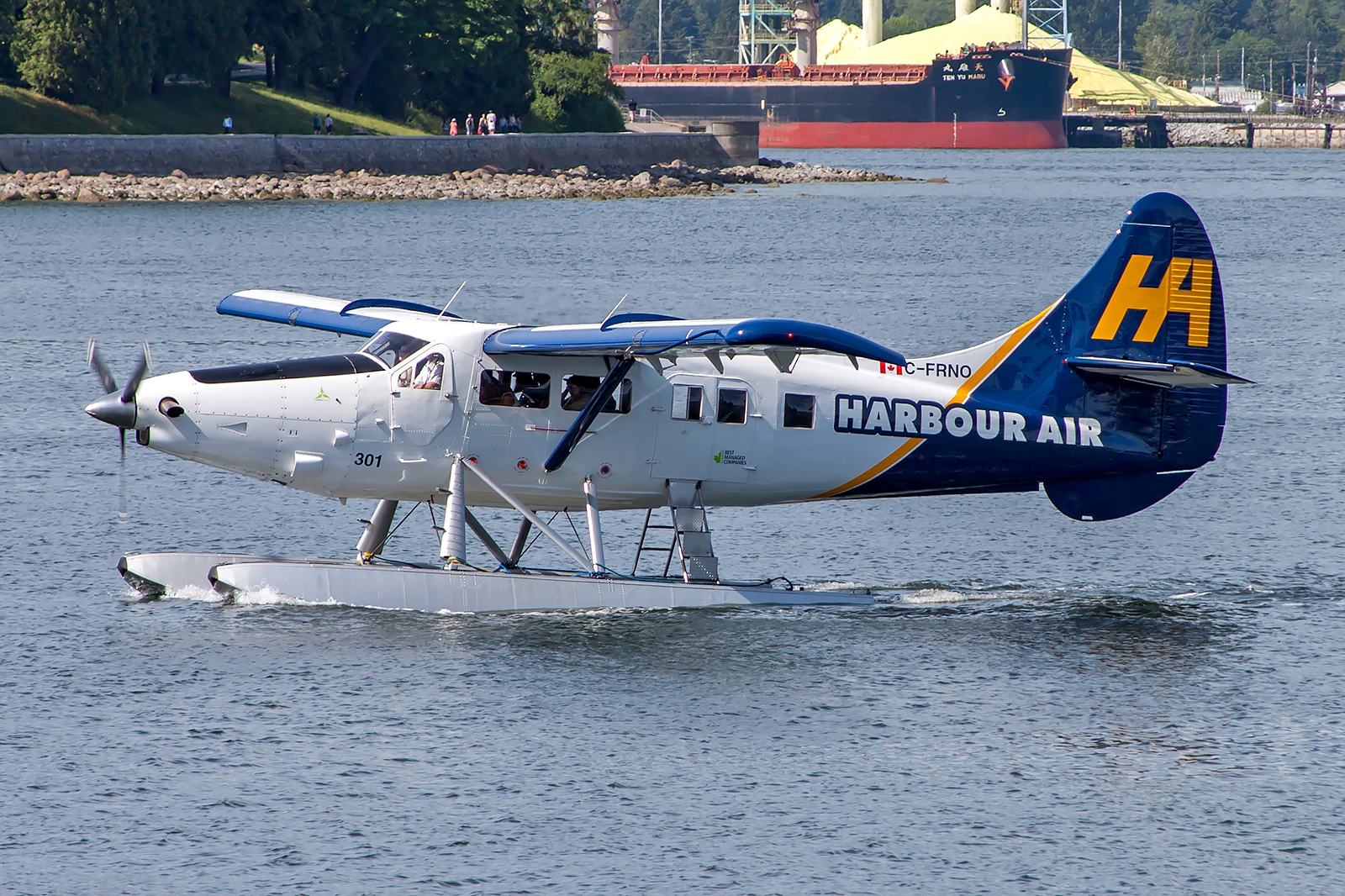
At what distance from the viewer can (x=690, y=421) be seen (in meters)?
14.8

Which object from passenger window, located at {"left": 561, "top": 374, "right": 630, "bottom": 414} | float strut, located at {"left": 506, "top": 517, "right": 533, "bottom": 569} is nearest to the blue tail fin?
passenger window, located at {"left": 561, "top": 374, "right": 630, "bottom": 414}

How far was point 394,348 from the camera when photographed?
47.3 feet

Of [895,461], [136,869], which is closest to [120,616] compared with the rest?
[136,869]

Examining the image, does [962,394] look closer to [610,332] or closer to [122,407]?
[610,332]

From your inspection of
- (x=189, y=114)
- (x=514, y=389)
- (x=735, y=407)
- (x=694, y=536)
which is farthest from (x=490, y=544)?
(x=189, y=114)

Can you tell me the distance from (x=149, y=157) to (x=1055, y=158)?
90.5 metres

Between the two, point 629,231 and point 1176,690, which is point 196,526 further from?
point 629,231

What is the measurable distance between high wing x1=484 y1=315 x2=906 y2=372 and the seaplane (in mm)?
42

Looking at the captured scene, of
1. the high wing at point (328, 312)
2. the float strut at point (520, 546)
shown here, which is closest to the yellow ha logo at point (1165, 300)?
the float strut at point (520, 546)

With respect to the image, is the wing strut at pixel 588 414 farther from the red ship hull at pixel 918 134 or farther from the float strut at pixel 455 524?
the red ship hull at pixel 918 134

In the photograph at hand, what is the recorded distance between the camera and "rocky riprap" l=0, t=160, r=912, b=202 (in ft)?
227

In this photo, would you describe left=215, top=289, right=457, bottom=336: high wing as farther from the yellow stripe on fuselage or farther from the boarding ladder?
the yellow stripe on fuselage

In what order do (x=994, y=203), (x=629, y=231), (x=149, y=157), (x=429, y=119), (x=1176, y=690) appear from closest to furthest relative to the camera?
(x=1176, y=690) < (x=629, y=231) < (x=149, y=157) < (x=994, y=203) < (x=429, y=119)

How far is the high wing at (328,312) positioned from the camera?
15766 millimetres
